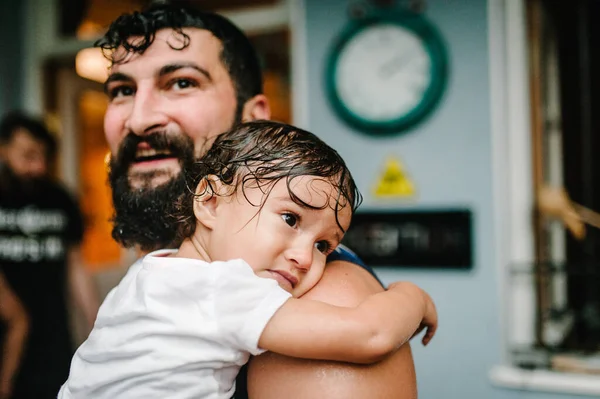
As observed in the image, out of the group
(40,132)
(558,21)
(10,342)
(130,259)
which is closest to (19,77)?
(40,132)

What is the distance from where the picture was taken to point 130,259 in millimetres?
4055

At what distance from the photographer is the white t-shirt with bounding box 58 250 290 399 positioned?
0.63 meters

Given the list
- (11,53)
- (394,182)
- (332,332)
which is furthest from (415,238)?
(11,53)

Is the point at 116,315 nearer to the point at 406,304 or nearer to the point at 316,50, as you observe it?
the point at 406,304

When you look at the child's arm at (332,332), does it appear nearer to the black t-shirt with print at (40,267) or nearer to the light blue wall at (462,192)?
the light blue wall at (462,192)

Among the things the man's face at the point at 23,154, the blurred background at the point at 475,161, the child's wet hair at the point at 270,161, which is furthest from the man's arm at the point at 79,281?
the child's wet hair at the point at 270,161

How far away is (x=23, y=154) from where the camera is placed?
8.03 ft

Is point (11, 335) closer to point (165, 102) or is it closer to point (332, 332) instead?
point (165, 102)

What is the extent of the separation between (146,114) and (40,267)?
185 centimetres

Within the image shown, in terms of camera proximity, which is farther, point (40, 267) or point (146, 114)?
point (40, 267)

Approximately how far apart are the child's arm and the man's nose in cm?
42

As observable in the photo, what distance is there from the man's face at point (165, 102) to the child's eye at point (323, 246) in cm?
29

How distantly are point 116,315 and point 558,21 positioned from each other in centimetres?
279

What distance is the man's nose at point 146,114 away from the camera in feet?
2.91
